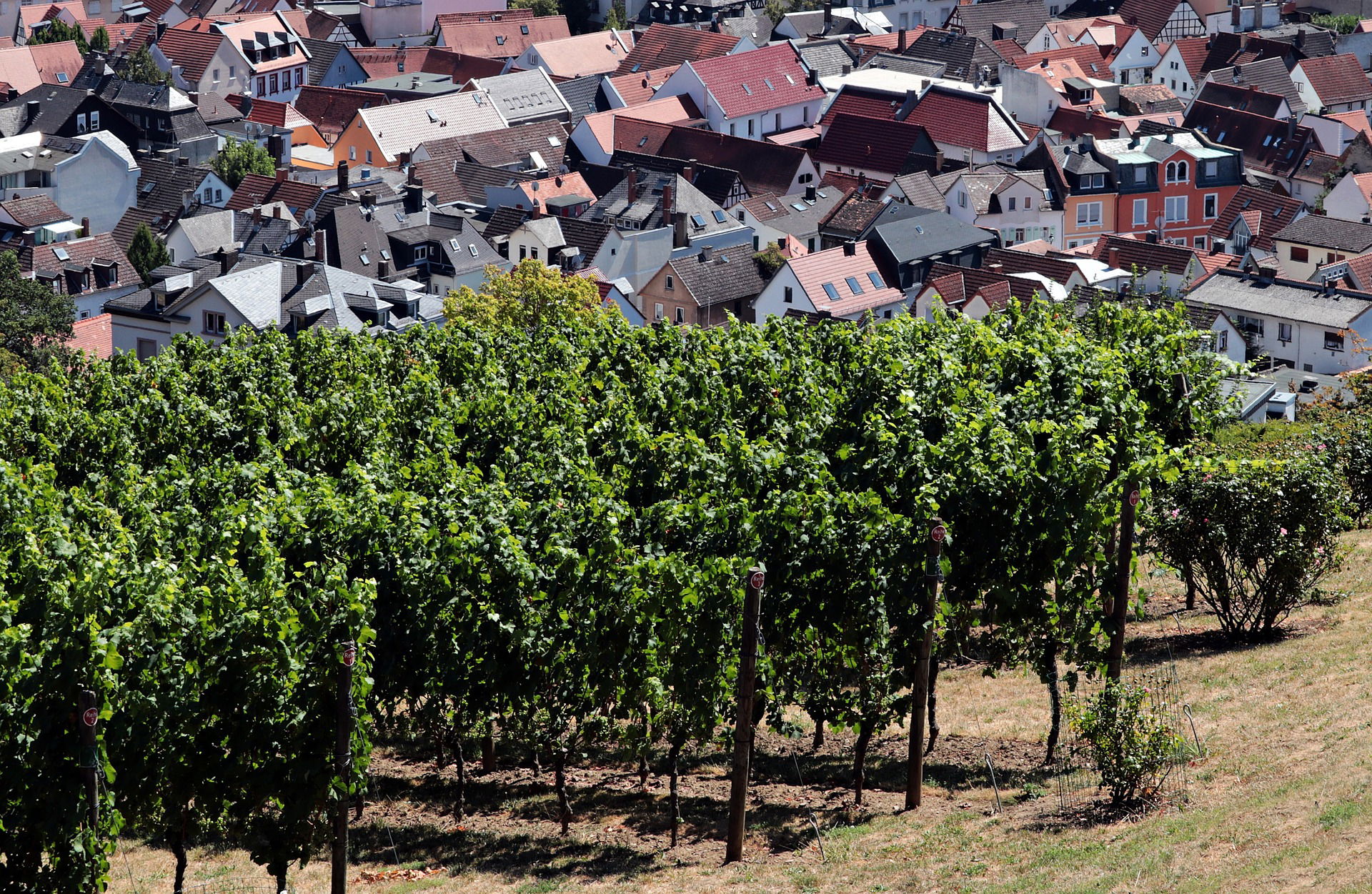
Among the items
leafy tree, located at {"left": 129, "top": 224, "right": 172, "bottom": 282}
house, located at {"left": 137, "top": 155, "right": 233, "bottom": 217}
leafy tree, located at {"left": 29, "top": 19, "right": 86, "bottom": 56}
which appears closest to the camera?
leafy tree, located at {"left": 129, "top": 224, "right": 172, "bottom": 282}

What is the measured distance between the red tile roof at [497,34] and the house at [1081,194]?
206 feet

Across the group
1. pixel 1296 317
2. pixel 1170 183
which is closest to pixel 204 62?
pixel 1170 183

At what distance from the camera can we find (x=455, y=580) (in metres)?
25.4

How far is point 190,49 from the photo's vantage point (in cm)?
14812

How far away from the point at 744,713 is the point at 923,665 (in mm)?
3317

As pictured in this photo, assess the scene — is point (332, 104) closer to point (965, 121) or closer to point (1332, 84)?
point (965, 121)

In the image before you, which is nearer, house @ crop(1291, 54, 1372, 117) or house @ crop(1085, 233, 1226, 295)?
house @ crop(1085, 233, 1226, 295)

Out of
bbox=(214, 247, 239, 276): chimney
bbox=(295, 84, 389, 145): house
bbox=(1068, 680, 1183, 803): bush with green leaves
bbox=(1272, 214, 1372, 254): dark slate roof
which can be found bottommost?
bbox=(1068, 680, 1183, 803): bush with green leaves

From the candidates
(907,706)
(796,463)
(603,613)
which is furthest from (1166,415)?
(603,613)

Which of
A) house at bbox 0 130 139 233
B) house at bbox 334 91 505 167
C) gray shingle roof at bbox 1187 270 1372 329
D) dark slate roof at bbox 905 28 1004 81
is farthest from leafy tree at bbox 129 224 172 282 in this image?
dark slate roof at bbox 905 28 1004 81

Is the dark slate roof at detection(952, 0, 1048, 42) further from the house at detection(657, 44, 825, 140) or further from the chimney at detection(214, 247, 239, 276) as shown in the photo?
the chimney at detection(214, 247, 239, 276)

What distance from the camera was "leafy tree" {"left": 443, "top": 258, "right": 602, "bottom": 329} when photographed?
219ft

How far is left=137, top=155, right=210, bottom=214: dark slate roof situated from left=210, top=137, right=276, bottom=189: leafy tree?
67.6 inches

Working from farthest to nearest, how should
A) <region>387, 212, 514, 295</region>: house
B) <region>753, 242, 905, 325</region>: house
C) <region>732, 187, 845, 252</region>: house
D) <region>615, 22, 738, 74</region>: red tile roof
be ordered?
<region>615, 22, 738, 74</region>: red tile roof, <region>732, 187, 845, 252</region>: house, <region>387, 212, 514, 295</region>: house, <region>753, 242, 905, 325</region>: house
